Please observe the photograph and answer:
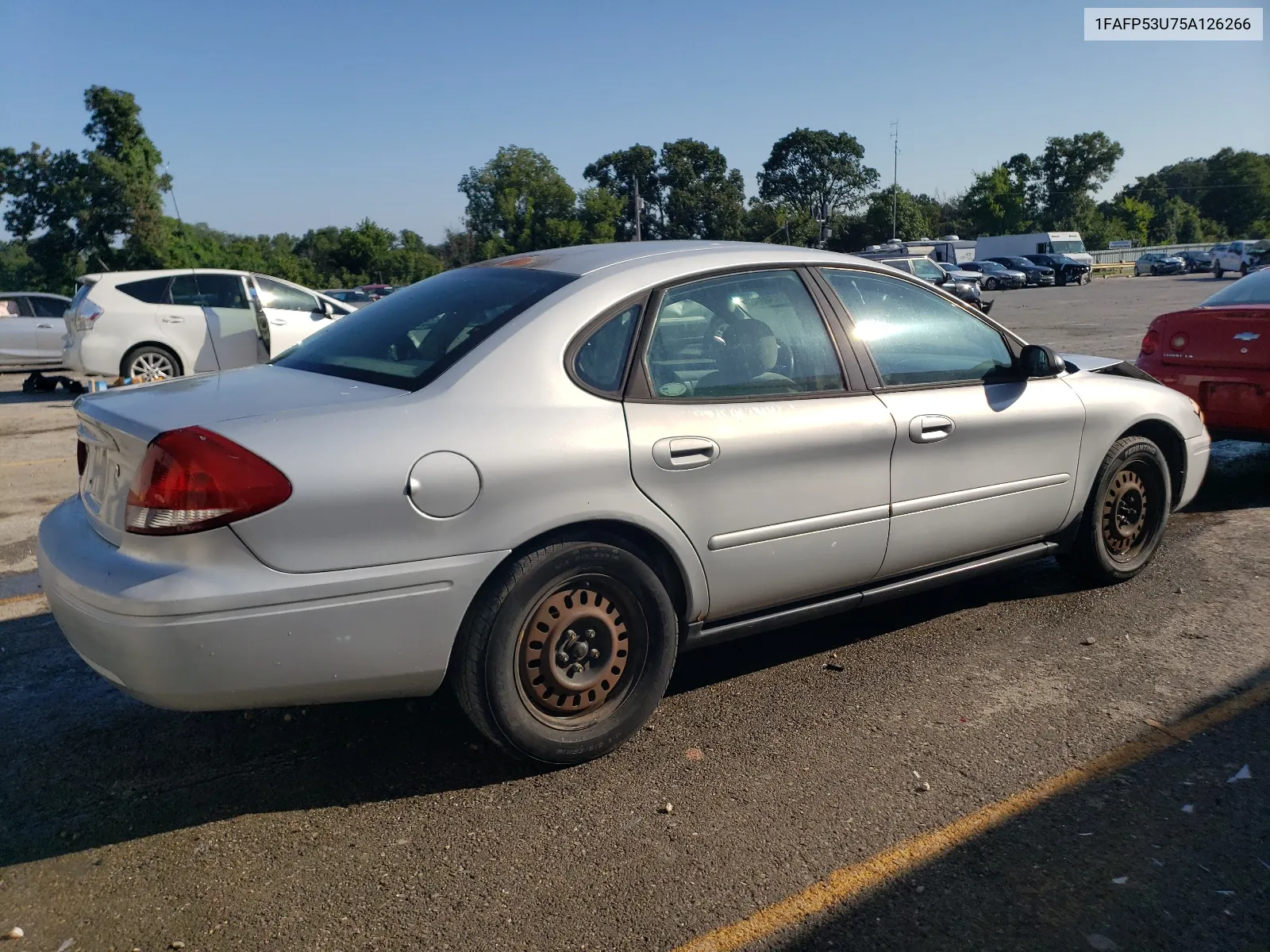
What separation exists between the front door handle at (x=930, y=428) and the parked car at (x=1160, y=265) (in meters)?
63.1

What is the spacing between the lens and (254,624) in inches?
107

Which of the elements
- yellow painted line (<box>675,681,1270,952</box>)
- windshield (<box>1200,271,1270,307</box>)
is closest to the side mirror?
yellow painted line (<box>675,681,1270,952</box>)

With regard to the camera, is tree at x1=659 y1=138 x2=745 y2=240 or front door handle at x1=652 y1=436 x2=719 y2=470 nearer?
front door handle at x1=652 y1=436 x2=719 y2=470

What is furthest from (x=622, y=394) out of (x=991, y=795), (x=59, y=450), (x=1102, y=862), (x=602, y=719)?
(x=59, y=450)

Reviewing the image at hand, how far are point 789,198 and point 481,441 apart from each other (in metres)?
123

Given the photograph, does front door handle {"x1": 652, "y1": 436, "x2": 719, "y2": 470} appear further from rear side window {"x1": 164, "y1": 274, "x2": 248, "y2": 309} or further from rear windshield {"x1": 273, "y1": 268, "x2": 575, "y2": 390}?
rear side window {"x1": 164, "y1": 274, "x2": 248, "y2": 309}

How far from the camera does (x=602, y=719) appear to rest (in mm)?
3305

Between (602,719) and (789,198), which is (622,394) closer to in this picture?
(602,719)

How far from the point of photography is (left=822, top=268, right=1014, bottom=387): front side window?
3992mm

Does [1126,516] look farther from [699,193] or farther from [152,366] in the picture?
[699,193]

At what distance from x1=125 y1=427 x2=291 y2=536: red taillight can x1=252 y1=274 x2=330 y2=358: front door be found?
10.8 meters

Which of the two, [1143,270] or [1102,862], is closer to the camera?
[1102,862]

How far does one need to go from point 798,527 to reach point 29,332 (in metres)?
17.7

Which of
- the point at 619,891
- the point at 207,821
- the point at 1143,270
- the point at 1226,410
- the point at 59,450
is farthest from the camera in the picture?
the point at 1143,270
